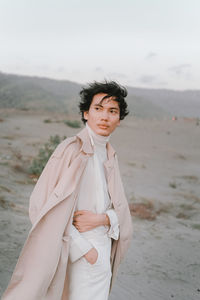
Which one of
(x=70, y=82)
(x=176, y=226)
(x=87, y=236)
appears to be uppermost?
(x=70, y=82)

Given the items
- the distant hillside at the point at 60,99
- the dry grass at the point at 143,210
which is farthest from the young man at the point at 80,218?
the distant hillside at the point at 60,99

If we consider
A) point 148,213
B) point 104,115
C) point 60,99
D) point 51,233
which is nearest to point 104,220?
point 51,233

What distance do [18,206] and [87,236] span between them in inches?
175

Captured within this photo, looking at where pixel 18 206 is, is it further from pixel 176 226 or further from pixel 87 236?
pixel 87 236

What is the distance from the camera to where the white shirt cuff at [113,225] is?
206cm

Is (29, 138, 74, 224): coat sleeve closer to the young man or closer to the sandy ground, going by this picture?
the young man

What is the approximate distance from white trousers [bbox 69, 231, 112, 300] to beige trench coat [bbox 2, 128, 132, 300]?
0.24 ft

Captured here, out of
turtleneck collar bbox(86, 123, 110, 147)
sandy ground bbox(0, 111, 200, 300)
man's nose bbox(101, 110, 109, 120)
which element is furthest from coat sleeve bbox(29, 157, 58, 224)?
sandy ground bbox(0, 111, 200, 300)

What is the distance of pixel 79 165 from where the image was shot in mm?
1948

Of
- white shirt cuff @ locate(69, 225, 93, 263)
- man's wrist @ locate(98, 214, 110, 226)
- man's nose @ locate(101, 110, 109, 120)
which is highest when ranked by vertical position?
man's nose @ locate(101, 110, 109, 120)

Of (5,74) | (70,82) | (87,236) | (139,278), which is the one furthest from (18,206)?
(70,82)

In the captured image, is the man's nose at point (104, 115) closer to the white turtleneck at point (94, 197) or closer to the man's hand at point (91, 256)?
the white turtleneck at point (94, 197)

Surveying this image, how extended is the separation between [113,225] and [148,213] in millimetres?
5309

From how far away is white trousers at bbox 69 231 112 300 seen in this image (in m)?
1.95
